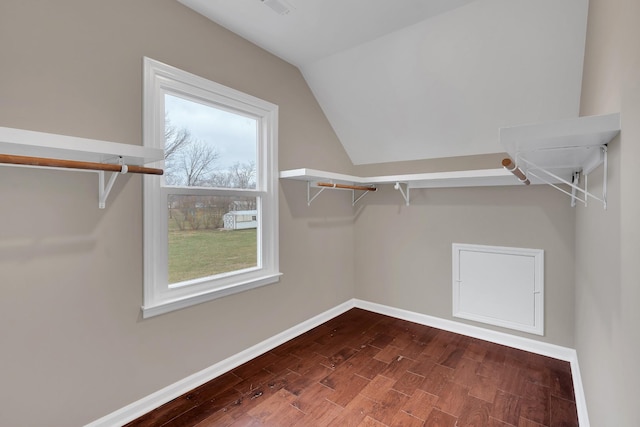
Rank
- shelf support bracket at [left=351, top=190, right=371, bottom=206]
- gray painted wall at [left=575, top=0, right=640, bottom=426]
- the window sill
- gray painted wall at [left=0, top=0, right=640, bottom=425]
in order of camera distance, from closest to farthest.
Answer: gray painted wall at [left=575, top=0, right=640, bottom=426] → gray painted wall at [left=0, top=0, right=640, bottom=425] → the window sill → shelf support bracket at [left=351, top=190, right=371, bottom=206]

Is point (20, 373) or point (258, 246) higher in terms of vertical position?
point (258, 246)

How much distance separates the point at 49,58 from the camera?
1527 millimetres

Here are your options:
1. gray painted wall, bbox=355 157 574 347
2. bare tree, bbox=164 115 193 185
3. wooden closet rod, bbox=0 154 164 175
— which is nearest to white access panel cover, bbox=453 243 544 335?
gray painted wall, bbox=355 157 574 347

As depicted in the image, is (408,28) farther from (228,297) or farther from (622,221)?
(228,297)

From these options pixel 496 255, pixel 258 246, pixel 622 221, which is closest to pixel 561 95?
pixel 496 255

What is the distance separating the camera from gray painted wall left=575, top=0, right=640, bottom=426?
84 centimetres

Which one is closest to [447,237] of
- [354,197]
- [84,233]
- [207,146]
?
[354,197]

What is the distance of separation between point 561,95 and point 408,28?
1.23m

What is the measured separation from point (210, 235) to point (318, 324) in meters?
1.59

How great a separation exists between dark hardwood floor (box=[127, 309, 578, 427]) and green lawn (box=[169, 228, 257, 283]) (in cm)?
80

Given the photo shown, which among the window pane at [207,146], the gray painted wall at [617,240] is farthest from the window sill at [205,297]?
the gray painted wall at [617,240]

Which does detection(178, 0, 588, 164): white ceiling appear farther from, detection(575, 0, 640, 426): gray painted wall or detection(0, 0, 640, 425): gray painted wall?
detection(575, 0, 640, 426): gray painted wall

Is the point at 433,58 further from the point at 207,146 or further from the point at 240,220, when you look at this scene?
the point at 240,220

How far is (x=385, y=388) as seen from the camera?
2139mm
